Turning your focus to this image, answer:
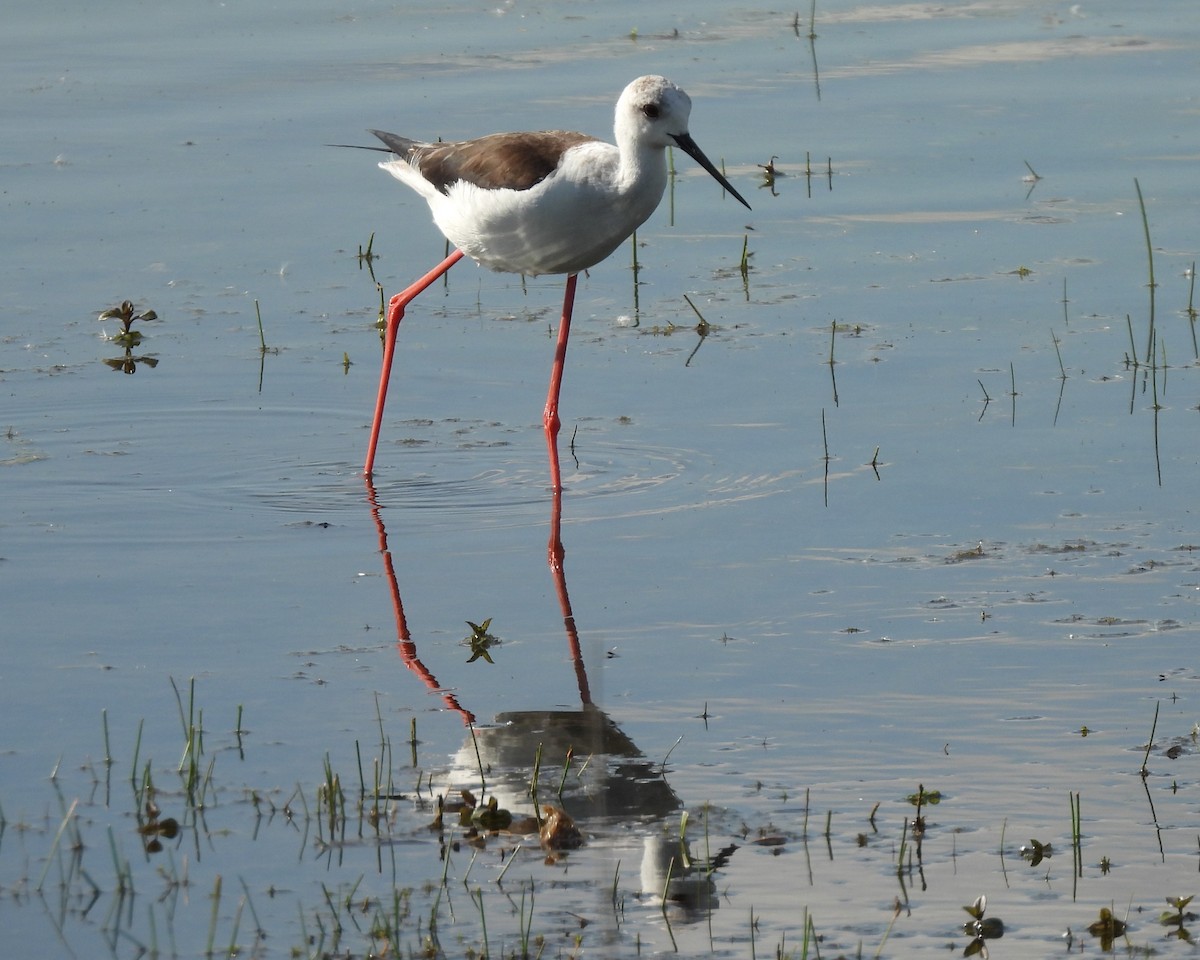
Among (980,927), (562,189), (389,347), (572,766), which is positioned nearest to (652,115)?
(562,189)

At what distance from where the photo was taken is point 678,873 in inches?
191

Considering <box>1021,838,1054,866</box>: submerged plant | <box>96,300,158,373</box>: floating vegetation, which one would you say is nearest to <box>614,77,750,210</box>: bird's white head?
<box>96,300,158,373</box>: floating vegetation

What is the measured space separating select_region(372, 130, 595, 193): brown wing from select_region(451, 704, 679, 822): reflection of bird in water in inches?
110

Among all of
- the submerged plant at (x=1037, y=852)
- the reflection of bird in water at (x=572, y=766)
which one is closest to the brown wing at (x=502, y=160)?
the reflection of bird in water at (x=572, y=766)

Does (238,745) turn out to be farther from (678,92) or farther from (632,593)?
(678,92)

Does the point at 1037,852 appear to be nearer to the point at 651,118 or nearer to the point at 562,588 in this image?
the point at 562,588

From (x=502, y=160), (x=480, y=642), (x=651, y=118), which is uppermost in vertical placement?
(x=651, y=118)

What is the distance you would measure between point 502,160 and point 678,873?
3.99 meters

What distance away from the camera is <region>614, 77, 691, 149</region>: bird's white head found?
7832mm

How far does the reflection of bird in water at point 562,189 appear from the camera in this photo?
7859mm

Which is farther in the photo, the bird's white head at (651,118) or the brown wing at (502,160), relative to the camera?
the brown wing at (502,160)

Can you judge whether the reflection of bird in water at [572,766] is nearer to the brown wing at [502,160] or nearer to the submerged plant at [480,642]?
the submerged plant at [480,642]

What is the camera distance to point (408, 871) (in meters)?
4.89

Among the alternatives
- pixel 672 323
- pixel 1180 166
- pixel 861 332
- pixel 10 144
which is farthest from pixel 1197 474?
pixel 10 144
